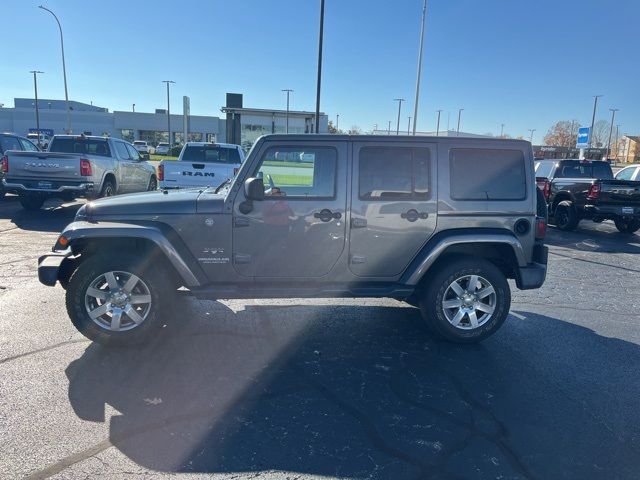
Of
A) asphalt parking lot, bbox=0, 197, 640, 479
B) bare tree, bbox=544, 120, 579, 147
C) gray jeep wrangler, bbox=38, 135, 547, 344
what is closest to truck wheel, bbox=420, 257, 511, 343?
gray jeep wrangler, bbox=38, 135, 547, 344

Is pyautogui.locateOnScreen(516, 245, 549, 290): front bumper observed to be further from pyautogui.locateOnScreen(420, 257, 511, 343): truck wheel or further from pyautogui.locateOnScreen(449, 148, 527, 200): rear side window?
pyautogui.locateOnScreen(449, 148, 527, 200): rear side window

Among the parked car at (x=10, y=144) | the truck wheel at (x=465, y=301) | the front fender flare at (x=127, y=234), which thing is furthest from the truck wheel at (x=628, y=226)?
the parked car at (x=10, y=144)

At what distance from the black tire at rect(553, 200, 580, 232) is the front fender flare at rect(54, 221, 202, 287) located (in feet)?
35.7

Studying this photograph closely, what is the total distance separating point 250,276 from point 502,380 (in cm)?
238

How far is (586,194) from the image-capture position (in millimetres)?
11453

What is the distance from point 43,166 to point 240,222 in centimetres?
891

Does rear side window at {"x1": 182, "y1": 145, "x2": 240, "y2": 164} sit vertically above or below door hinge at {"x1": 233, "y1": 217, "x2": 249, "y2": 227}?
above

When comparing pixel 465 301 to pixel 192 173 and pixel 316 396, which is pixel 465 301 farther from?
pixel 192 173

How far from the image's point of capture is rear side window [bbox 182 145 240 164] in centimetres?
1216

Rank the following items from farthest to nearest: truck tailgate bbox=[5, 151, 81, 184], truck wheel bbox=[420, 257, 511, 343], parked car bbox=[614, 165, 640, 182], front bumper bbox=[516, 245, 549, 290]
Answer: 1. parked car bbox=[614, 165, 640, 182]
2. truck tailgate bbox=[5, 151, 81, 184]
3. front bumper bbox=[516, 245, 549, 290]
4. truck wheel bbox=[420, 257, 511, 343]

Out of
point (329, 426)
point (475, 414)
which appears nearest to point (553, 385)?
point (475, 414)

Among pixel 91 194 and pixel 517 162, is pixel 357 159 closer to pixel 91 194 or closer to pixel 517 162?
pixel 517 162

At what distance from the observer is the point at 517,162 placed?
4.69m

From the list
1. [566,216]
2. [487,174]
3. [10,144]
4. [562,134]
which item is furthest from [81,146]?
[562,134]
